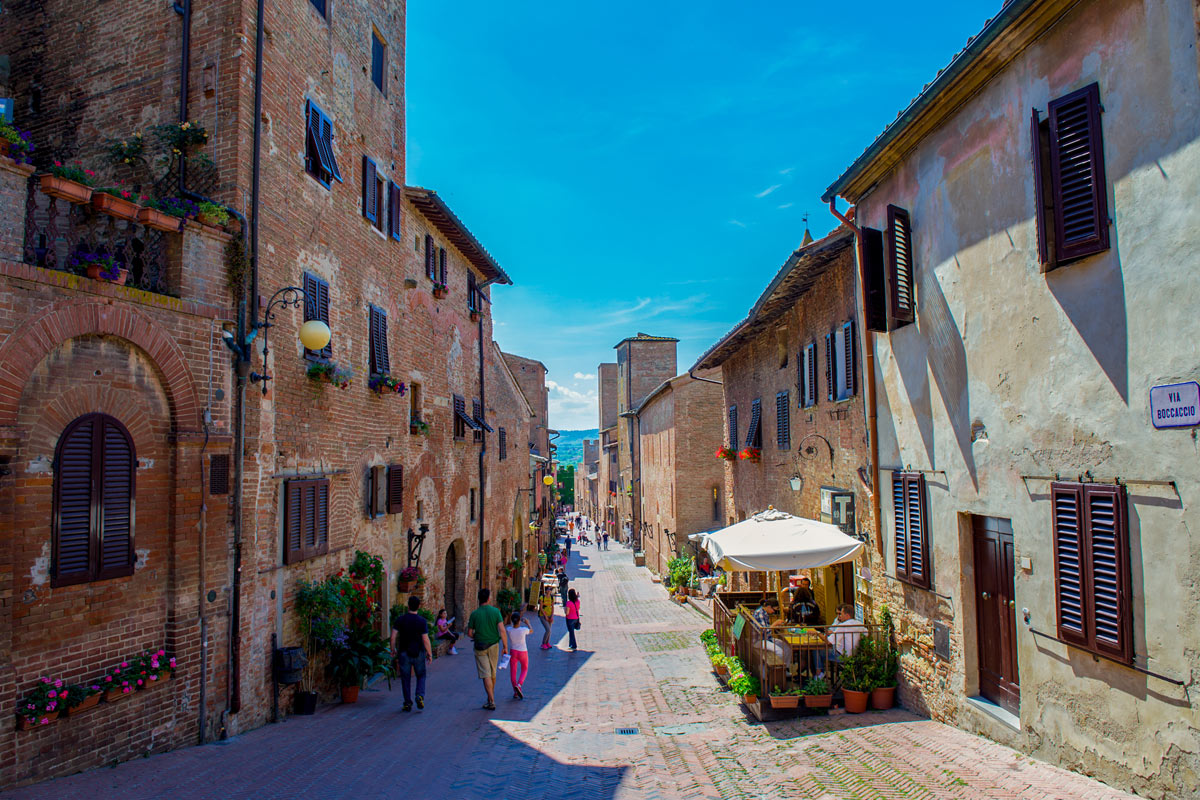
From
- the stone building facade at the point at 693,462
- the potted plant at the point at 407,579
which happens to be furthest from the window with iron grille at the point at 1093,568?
the stone building facade at the point at 693,462

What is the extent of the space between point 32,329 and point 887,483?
9907 mm

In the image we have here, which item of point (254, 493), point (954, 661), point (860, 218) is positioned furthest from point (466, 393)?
point (954, 661)

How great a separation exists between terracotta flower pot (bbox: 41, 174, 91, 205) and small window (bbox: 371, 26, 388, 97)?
830 cm

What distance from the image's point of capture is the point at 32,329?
6609mm

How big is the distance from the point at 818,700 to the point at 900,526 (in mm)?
2475

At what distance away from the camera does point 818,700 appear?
9.10 meters

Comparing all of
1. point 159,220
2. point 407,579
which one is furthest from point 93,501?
point 407,579

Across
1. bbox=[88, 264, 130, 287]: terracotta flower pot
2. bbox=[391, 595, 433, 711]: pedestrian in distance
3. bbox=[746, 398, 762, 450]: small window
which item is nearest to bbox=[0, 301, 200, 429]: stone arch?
bbox=[88, 264, 130, 287]: terracotta flower pot

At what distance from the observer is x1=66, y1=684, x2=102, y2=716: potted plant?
6664mm

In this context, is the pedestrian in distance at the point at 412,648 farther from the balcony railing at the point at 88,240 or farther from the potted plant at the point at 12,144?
the potted plant at the point at 12,144

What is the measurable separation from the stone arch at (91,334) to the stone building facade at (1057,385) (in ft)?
28.5

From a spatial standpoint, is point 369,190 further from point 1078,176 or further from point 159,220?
point 1078,176

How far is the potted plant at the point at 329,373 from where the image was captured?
36.1 feet

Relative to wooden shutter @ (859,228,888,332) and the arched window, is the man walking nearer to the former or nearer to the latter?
the arched window
